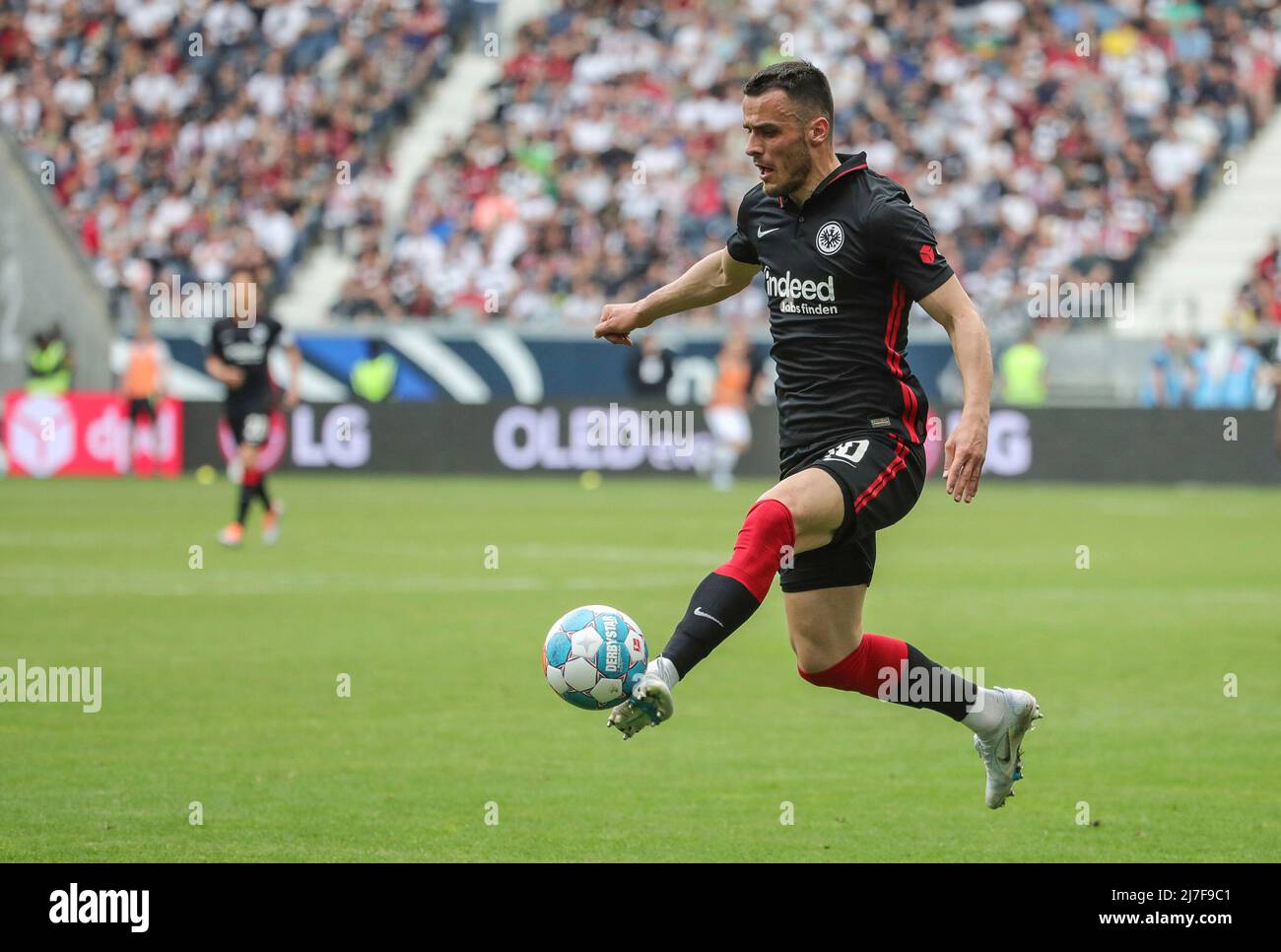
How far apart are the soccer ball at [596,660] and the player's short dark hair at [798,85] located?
180 centimetres

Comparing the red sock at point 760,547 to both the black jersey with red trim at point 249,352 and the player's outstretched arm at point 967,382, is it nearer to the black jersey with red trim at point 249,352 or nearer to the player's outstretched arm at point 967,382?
the player's outstretched arm at point 967,382

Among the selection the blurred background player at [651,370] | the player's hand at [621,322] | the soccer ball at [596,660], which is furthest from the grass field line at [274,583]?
the blurred background player at [651,370]

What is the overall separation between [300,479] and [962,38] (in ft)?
44.7

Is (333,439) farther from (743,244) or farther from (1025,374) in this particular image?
(743,244)

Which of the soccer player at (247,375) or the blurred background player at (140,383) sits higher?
the blurred background player at (140,383)

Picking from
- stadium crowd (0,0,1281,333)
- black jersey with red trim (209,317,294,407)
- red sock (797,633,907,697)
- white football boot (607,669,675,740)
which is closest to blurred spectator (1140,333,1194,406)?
stadium crowd (0,0,1281,333)

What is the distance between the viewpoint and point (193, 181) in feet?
115

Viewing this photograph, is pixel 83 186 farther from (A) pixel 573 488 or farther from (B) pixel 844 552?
(B) pixel 844 552

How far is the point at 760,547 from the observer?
625 cm

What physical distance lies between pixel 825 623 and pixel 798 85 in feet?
5.88

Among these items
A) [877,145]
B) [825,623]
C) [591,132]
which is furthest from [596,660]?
[591,132]

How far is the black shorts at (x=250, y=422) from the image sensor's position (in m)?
18.7

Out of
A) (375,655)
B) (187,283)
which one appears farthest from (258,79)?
(375,655)
